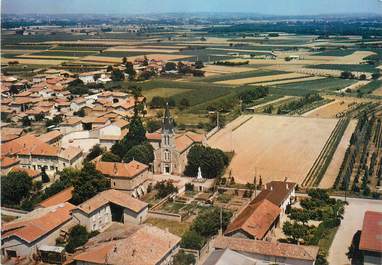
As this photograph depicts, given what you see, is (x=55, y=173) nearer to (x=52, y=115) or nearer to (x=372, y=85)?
(x=52, y=115)

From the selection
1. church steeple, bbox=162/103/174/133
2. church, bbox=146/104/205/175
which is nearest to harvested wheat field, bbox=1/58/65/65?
church, bbox=146/104/205/175

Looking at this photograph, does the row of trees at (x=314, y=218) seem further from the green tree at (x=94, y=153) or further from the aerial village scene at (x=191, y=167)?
the green tree at (x=94, y=153)

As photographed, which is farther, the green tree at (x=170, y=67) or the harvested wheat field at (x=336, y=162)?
the green tree at (x=170, y=67)

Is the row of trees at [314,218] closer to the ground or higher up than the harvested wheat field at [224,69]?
higher up

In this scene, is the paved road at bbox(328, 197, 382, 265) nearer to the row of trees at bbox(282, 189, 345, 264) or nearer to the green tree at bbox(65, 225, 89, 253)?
the row of trees at bbox(282, 189, 345, 264)

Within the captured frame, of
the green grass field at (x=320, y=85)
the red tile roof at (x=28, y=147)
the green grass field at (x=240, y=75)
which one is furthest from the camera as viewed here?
the green grass field at (x=240, y=75)

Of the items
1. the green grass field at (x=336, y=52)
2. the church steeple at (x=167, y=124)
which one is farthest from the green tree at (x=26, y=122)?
the green grass field at (x=336, y=52)
